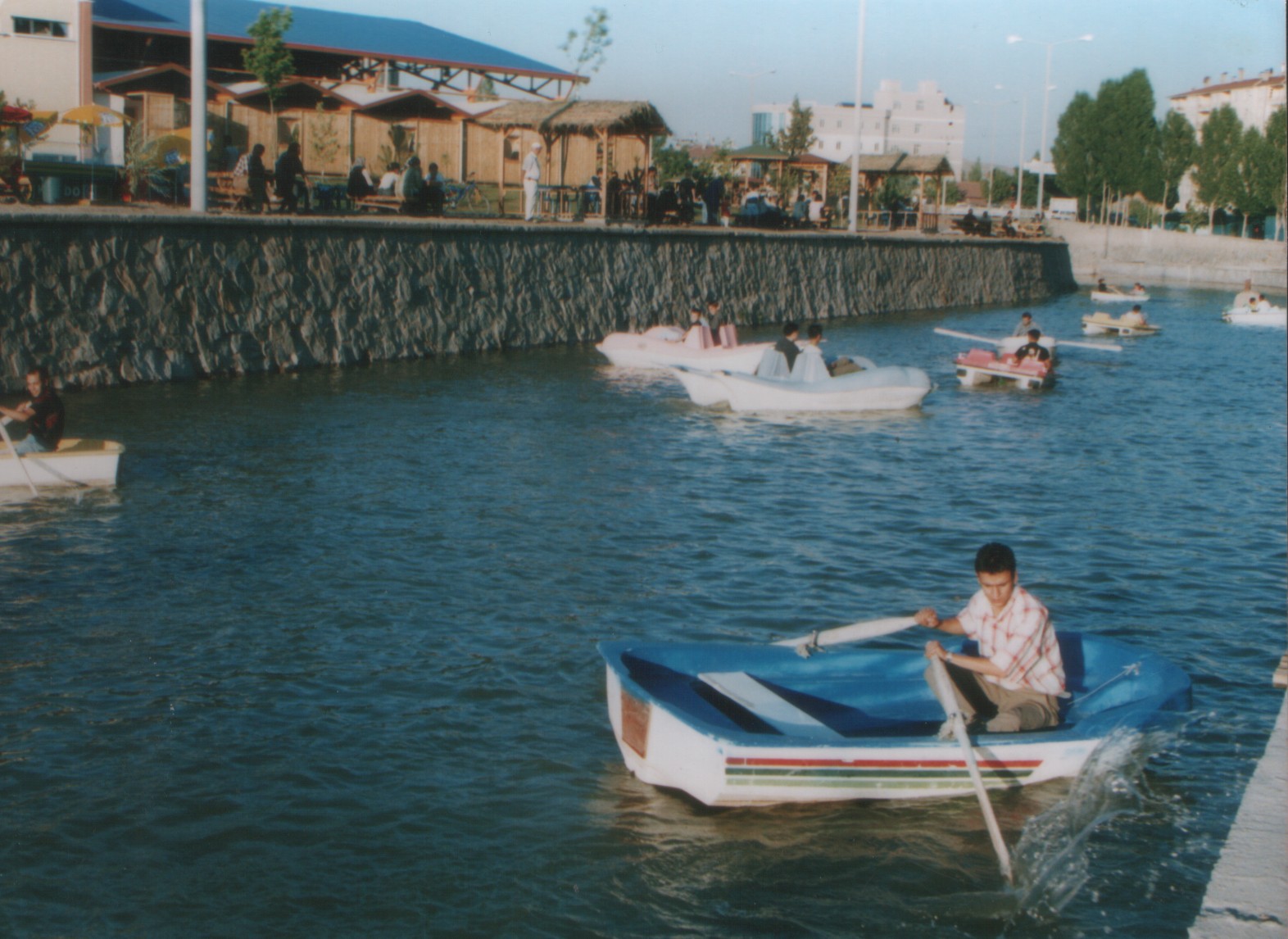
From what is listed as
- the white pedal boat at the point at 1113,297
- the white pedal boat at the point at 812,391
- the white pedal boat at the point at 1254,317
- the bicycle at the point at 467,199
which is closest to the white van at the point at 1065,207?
the white pedal boat at the point at 1113,297

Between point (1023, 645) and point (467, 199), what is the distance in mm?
27840

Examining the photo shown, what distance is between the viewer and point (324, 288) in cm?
2384

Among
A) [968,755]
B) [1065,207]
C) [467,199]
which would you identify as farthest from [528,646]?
[1065,207]

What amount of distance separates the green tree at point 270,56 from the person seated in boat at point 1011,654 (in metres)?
28.3

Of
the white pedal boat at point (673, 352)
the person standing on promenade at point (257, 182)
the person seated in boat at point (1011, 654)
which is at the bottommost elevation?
A: the person seated in boat at point (1011, 654)

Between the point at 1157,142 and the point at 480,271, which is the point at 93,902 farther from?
the point at 1157,142

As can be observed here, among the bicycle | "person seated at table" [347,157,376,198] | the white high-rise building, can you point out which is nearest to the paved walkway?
"person seated at table" [347,157,376,198]

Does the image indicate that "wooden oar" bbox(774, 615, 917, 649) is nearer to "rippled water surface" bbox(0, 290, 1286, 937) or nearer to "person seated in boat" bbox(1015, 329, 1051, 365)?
"rippled water surface" bbox(0, 290, 1286, 937)

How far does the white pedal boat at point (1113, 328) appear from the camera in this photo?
3700 centimetres

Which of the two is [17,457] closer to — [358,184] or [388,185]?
[358,184]

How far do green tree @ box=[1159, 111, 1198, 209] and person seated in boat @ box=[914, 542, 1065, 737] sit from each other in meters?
84.0

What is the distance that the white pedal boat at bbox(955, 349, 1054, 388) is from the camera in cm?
2472

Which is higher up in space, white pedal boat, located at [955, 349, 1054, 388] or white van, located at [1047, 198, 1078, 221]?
white van, located at [1047, 198, 1078, 221]

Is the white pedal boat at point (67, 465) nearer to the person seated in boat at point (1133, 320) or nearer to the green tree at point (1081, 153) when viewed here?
the person seated in boat at point (1133, 320)
